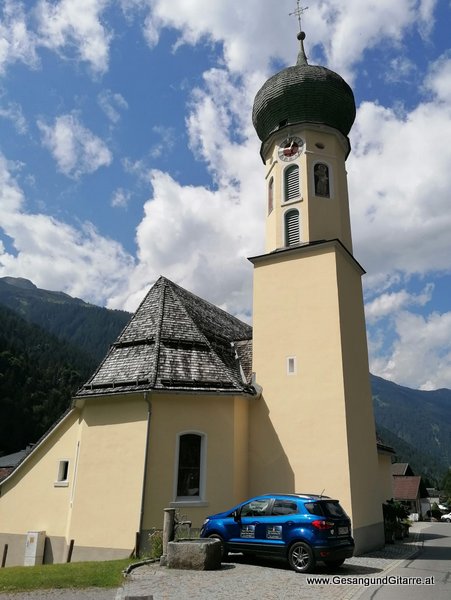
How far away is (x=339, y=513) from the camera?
11078 mm

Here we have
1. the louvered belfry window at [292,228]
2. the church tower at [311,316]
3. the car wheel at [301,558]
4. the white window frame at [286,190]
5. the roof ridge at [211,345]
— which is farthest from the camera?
the white window frame at [286,190]

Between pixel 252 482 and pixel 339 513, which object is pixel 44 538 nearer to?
pixel 252 482

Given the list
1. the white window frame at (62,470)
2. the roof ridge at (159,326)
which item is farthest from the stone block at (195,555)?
the white window frame at (62,470)

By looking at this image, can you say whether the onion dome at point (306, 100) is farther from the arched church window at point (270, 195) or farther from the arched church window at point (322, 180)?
the arched church window at point (270, 195)

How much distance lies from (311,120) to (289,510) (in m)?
15.2

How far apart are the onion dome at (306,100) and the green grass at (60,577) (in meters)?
17.2

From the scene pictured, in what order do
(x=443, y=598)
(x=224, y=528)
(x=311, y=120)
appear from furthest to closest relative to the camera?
(x=311, y=120) → (x=224, y=528) → (x=443, y=598)

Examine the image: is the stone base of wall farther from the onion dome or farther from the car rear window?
the onion dome

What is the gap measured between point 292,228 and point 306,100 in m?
5.60

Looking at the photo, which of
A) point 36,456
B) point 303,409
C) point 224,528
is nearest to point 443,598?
point 224,528

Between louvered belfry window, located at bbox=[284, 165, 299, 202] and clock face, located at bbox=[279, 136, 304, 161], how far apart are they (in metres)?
0.52

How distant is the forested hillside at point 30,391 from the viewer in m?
69.3

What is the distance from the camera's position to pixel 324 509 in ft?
35.3

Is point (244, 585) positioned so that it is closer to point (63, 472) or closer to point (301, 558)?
point (301, 558)
